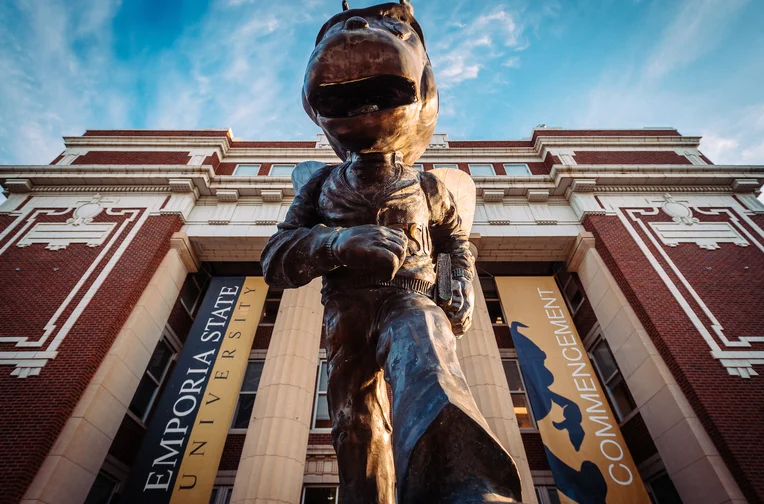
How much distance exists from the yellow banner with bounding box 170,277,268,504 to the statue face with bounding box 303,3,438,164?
839cm

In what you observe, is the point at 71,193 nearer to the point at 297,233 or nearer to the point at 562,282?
the point at 297,233

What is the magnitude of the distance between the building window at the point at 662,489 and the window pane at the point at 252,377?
37.3 feet

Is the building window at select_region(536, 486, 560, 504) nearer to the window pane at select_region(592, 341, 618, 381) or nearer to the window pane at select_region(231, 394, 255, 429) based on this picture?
the window pane at select_region(592, 341, 618, 381)

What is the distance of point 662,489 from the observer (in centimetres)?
948

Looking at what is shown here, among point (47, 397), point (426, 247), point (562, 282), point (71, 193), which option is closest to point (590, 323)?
point (562, 282)

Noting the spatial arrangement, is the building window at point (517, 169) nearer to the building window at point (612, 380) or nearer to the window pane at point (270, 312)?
the building window at point (612, 380)

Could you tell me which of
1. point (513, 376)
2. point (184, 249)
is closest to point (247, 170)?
point (184, 249)

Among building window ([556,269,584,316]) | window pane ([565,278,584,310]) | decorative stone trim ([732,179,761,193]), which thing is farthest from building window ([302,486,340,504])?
decorative stone trim ([732,179,761,193])

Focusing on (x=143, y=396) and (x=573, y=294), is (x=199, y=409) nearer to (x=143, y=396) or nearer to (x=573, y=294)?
(x=143, y=396)

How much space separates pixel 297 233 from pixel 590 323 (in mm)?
13432

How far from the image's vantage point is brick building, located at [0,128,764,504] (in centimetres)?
726

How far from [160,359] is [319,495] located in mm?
6983

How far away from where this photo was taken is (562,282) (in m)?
14.6

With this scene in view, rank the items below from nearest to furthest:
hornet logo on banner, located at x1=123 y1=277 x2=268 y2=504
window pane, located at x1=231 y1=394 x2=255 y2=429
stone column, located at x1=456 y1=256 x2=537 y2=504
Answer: stone column, located at x1=456 y1=256 x2=537 y2=504, hornet logo on banner, located at x1=123 y1=277 x2=268 y2=504, window pane, located at x1=231 y1=394 x2=255 y2=429
